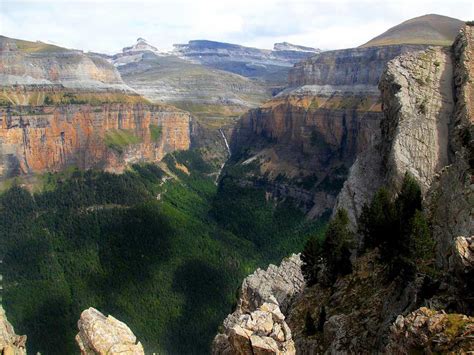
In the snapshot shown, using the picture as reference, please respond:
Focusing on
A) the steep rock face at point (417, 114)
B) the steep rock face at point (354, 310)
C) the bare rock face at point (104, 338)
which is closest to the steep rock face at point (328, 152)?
the steep rock face at point (417, 114)

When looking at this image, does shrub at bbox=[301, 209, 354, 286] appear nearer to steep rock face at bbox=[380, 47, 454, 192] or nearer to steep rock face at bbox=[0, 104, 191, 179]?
steep rock face at bbox=[380, 47, 454, 192]

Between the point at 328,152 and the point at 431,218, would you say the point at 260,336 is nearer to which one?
the point at 431,218

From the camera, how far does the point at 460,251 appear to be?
28.5 meters

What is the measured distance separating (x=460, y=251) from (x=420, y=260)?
8.26 m

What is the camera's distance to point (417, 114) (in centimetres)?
6906

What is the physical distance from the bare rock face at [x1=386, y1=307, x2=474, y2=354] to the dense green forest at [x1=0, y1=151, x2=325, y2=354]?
88.1 metres

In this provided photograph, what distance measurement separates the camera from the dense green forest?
11081cm

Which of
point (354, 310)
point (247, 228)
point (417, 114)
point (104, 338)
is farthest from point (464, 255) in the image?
point (247, 228)

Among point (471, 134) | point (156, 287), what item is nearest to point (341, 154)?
point (156, 287)

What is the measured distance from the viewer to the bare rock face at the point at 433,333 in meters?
23.3

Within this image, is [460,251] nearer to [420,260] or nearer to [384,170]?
[420,260]

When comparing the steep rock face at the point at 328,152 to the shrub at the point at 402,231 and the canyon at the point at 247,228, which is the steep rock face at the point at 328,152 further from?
the shrub at the point at 402,231

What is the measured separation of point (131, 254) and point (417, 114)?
306 feet

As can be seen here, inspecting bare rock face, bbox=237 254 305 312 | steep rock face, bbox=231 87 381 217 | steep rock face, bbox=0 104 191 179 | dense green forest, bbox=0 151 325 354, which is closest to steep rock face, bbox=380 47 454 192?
bare rock face, bbox=237 254 305 312
